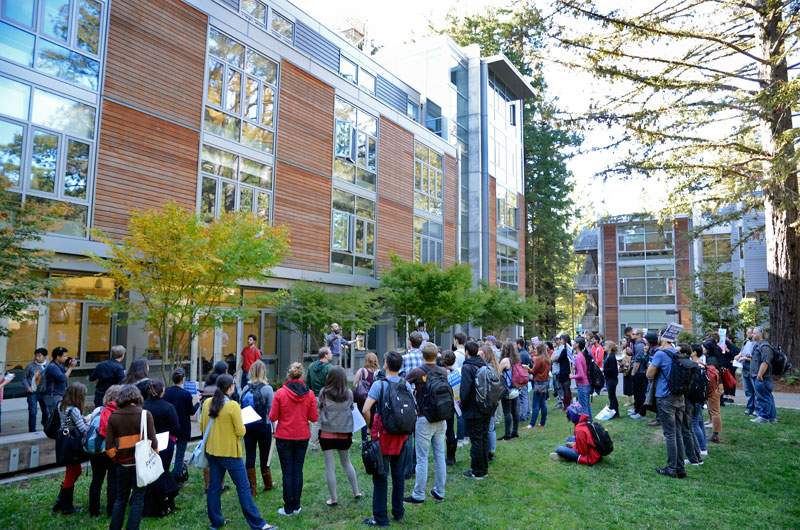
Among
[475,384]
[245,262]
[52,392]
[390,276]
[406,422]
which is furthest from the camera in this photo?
[390,276]

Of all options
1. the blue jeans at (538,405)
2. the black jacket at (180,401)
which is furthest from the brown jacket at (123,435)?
the blue jeans at (538,405)

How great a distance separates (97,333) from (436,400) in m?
9.64

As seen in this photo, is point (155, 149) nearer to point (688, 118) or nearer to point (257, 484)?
point (257, 484)

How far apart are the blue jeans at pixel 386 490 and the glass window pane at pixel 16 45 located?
11202 millimetres

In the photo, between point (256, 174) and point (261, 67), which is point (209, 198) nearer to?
point (256, 174)

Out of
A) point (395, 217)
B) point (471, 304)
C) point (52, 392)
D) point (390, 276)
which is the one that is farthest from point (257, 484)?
point (395, 217)

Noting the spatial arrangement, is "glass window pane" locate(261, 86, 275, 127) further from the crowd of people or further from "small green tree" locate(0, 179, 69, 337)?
the crowd of people

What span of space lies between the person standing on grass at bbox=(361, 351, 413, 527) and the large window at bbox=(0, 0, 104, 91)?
10393mm

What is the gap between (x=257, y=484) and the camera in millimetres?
7246

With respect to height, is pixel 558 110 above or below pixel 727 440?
above

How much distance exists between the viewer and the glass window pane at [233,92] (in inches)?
588

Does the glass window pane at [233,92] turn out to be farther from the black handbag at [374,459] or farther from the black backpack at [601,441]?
the black backpack at [601,441]

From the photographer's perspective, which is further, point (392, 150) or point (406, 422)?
point (392, 150)

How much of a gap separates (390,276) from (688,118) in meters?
10.5
